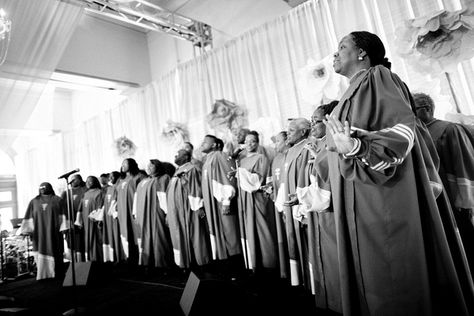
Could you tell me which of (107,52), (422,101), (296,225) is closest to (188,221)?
(296,225)

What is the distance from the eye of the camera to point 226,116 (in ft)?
14.5

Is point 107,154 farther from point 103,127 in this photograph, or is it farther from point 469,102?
point 469,102

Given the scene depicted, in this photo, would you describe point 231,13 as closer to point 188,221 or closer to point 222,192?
point 222,192

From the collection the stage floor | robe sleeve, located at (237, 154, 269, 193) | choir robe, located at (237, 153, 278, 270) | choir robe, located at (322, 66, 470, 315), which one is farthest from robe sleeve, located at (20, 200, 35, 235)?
choir robe, located at (322, 66, 470, 315)

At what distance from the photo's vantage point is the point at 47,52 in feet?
12.3

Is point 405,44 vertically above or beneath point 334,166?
above

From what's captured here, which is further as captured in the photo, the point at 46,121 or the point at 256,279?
the point at 46,121

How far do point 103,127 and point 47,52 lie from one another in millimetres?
3377

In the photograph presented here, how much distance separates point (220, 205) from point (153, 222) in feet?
3.99

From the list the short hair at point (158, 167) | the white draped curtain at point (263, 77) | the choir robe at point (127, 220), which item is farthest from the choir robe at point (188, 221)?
the white draped curtain at point (263, 77)

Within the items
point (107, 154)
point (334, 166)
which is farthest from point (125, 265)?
point (334, 166)

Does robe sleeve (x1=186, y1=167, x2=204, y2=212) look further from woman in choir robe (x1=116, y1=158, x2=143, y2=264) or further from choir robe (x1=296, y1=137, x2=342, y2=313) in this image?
choir robe (x1=296, y1=137, x2=342, y2=313)

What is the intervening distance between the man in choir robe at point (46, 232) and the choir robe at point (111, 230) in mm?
688

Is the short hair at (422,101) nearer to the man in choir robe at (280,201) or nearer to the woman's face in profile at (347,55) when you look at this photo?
the woman's face in profile at (347,55)
